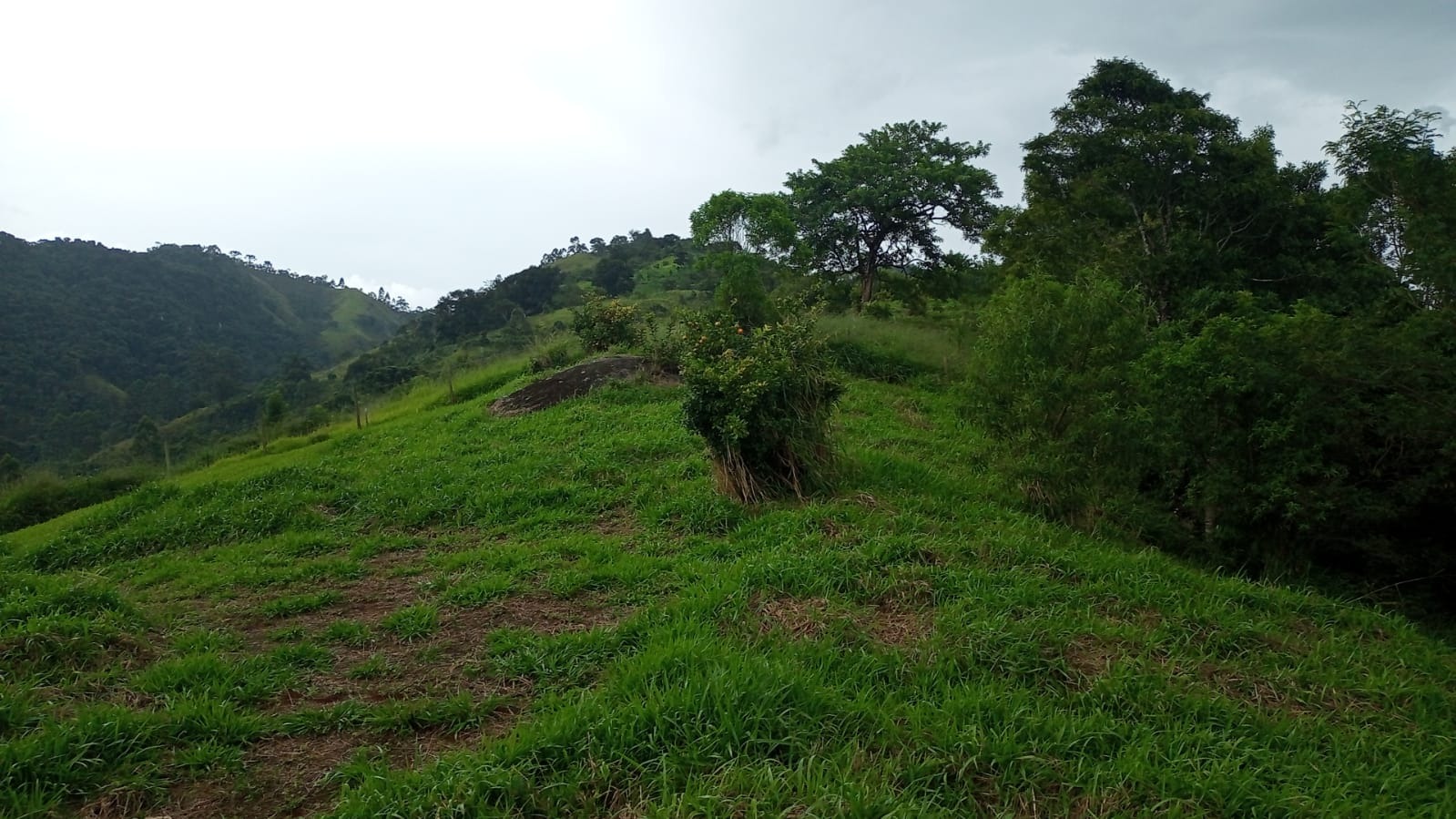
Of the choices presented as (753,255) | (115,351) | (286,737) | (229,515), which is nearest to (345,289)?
(115,351)

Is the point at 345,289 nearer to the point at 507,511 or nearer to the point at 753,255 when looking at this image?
the point at 753,255

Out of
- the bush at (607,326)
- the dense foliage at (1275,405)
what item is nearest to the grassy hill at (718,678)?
the dense foliage at (1275,405)

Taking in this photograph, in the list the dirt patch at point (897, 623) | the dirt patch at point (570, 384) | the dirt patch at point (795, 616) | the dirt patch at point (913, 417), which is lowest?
the dirt patch at point (897, 623)

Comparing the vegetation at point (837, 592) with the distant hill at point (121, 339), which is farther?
the distant hill at point (121, 339)

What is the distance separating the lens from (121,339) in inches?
1777

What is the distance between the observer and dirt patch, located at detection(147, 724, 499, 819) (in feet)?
9.01

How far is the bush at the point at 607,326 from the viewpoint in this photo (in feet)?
54.8

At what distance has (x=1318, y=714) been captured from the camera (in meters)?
3.58

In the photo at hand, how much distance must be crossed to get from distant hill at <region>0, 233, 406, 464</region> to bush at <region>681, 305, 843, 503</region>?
122 feet

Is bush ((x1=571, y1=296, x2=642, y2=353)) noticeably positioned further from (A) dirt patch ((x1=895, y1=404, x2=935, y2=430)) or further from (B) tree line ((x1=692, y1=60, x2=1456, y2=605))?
(B) tree line ((x1=692, y1=60, x2=1456, y2=605))

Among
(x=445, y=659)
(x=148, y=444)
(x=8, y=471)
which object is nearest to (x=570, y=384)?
(x=445, y=659)

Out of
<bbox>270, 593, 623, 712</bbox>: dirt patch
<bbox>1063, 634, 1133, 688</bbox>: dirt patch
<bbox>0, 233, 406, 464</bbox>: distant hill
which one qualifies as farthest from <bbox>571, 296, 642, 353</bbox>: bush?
<bbox>0, 233, 406, 464</bbox>: distant hill

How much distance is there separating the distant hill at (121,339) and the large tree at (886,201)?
110 feet

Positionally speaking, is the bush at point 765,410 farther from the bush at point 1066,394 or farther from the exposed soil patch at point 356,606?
the exposed soil patch at point 356,606
